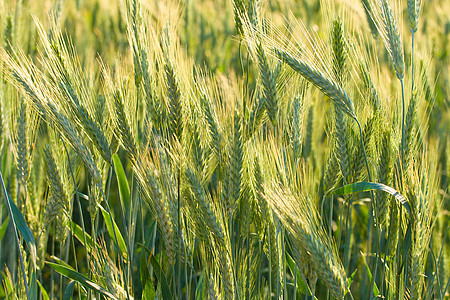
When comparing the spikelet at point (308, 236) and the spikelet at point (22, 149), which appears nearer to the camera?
the spikelet at point (308, 236)

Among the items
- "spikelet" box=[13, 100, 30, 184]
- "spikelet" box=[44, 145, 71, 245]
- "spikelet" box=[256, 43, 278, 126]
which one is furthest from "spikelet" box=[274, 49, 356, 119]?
"spikelet" box=[13, 100, 30, 184]

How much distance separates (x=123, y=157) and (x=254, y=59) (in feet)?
4.21

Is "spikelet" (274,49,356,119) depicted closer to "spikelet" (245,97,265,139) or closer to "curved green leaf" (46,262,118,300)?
"spikelet" (245,97,265,139)

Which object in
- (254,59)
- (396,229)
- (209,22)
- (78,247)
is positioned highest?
(209,22)

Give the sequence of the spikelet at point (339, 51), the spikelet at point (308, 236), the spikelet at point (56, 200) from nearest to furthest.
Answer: the spikelet at point (308, 236) → the spikelet at point (56, 200) → the spikelet at point (339, 51)

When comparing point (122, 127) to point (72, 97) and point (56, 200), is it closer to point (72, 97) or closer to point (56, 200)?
point (72, 97)

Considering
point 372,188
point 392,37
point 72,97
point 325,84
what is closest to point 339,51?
point 392,37

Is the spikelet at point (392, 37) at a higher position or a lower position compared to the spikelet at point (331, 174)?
higher

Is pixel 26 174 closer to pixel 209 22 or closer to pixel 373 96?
pixel 373 96

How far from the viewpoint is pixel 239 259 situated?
4.62ft

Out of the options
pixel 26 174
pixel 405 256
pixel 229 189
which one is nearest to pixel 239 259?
pixel 229 189

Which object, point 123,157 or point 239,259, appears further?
point 123,157

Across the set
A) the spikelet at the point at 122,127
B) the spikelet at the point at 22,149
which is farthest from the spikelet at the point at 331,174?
the spikelet at the point at 22,149

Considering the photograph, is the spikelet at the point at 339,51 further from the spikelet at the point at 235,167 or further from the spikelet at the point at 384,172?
the spikelet at the point at 235,167
